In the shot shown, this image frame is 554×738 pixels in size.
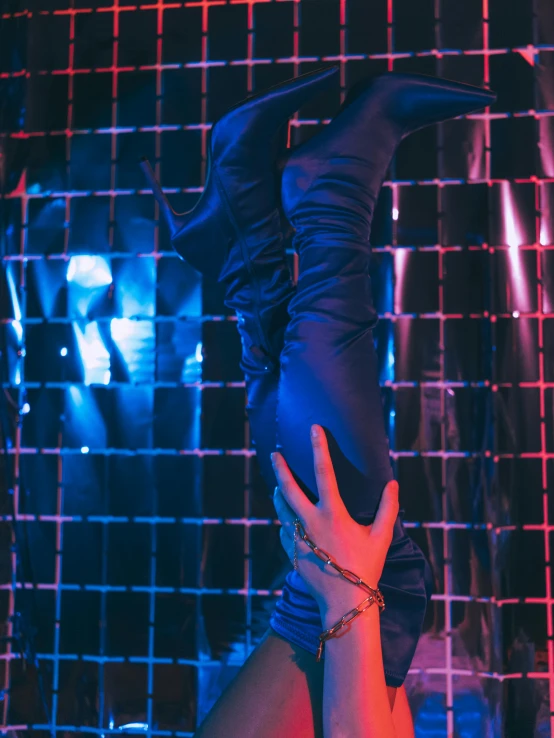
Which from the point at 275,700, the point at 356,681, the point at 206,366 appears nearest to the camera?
the point at 356,681

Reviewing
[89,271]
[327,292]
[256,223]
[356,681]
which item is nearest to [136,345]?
[89,271]

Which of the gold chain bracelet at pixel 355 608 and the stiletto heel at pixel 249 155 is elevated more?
the stiletto heel at pixel 249 155

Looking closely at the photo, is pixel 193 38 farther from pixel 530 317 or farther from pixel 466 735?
pixel 466 735

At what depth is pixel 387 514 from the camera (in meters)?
0.80

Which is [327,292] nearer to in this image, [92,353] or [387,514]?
[387,514]

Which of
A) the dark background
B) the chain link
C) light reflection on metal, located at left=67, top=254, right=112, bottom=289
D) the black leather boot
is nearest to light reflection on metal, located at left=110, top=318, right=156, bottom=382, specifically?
the dark background

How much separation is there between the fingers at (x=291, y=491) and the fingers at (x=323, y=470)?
0.03 m

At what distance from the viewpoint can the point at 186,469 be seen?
1.37 m

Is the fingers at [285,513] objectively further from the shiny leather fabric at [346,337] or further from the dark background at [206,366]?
the dark background at [206,366]

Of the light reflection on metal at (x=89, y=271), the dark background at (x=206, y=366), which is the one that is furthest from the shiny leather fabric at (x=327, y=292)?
the light reflection on metal at (x=89, y=271)

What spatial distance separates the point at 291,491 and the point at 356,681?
0.88 feet

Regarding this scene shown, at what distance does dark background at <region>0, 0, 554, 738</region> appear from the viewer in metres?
1.31

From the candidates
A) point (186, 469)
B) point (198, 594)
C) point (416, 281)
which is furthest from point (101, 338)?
point (416, 281)

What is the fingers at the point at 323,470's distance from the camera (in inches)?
30.7
